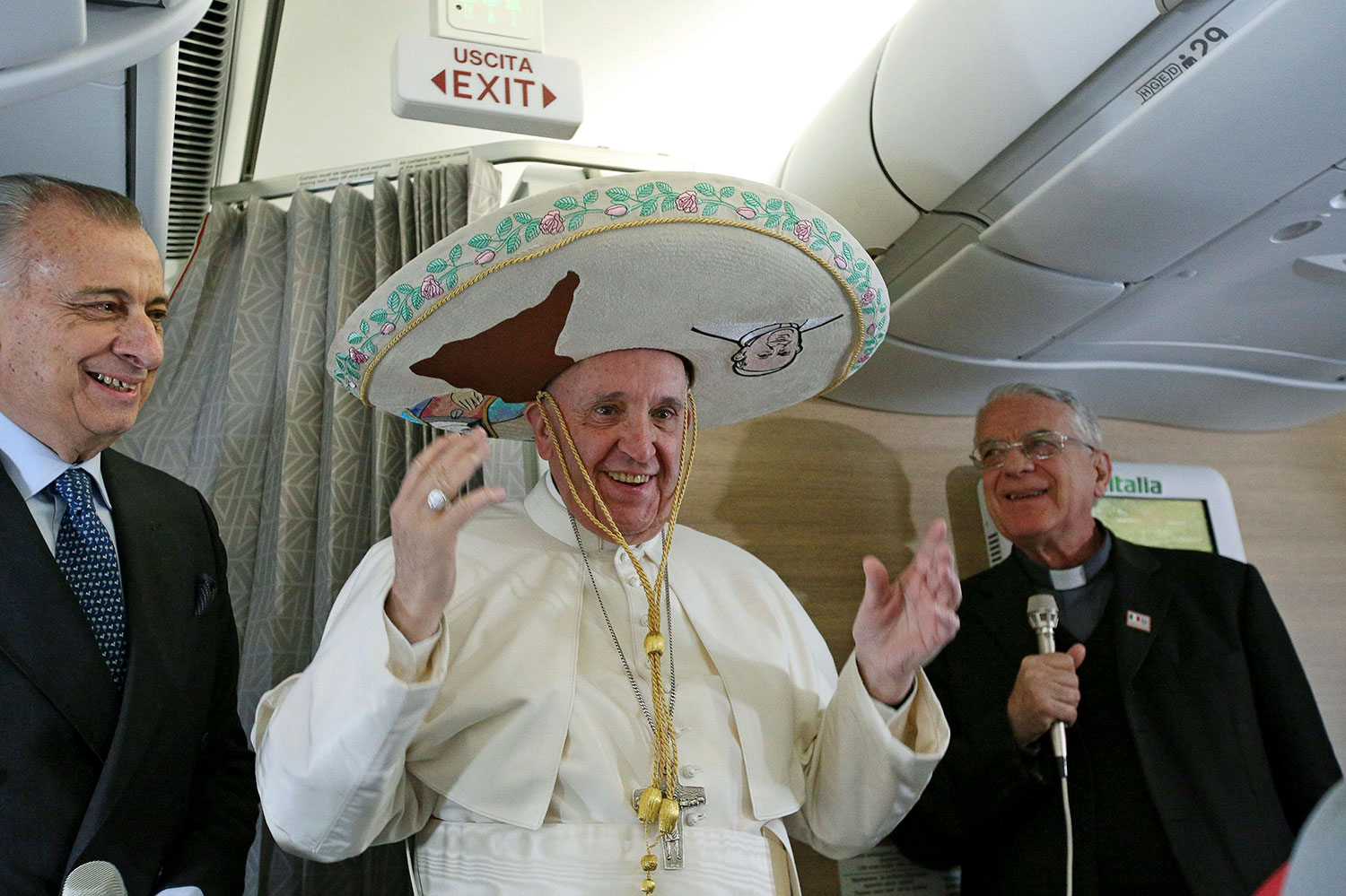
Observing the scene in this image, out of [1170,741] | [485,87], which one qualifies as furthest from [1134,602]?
[485,87]

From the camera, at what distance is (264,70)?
2.36 metres

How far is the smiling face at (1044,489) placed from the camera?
244 centimetres

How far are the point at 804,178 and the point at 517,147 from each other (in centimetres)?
65

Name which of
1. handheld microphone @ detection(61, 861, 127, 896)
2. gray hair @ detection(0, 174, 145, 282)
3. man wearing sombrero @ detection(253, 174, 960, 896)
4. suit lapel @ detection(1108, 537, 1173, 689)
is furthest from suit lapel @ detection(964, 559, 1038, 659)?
gray hair @ detection(0, 174, 145, 282)

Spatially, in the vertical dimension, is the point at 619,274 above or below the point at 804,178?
below

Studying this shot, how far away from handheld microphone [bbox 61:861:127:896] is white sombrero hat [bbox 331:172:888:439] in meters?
0.76

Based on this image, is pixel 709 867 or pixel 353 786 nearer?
pixel 353 786

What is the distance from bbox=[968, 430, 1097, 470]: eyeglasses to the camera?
2.48m

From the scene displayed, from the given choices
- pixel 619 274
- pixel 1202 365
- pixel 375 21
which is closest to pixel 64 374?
pixel 619 274

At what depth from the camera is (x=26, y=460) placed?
1444 mm

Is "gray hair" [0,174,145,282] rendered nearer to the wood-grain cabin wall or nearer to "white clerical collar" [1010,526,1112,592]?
the wood-grain cabin wall

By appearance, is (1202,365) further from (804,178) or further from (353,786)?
(353,786)

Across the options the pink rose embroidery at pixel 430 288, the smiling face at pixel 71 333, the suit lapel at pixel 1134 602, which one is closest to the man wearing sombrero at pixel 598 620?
the pink rose embroidery at pixel 430 288

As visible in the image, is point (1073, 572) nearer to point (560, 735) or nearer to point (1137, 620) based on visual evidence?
point (1137, 620)
